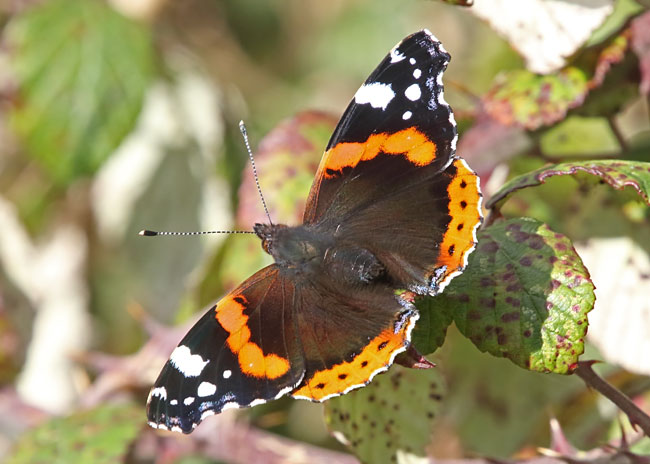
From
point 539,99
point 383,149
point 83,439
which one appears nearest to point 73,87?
point 83,439

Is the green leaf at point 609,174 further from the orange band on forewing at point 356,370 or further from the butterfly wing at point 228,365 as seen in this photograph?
the butterfly wing at point 228,365

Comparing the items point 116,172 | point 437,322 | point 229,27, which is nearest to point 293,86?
point 229,27

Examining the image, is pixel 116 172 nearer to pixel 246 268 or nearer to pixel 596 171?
pixel 246 268

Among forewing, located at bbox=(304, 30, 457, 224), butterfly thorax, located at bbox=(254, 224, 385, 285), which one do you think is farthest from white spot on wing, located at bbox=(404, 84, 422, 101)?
butterfly thorax, located at bbox=(254, 224, 385, 285)

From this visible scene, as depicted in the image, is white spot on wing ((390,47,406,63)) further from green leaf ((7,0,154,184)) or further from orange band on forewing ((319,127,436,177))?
green leaf ((7,0,154,184))

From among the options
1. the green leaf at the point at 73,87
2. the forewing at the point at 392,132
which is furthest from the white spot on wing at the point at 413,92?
the green leaf at the point at 73,87

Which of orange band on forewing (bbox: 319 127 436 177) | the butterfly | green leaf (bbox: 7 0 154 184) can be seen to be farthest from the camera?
green leaf (bbox: 7 0 154 184)
